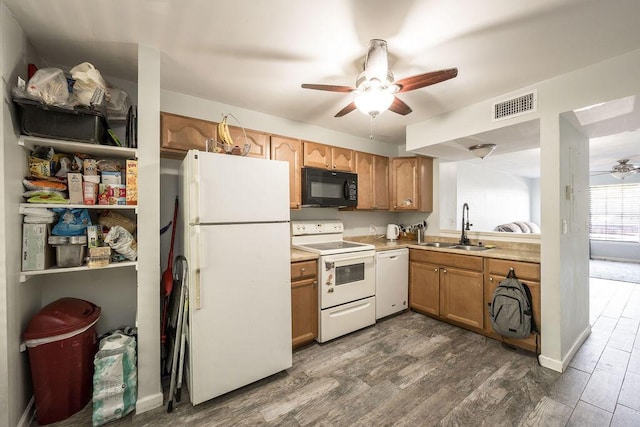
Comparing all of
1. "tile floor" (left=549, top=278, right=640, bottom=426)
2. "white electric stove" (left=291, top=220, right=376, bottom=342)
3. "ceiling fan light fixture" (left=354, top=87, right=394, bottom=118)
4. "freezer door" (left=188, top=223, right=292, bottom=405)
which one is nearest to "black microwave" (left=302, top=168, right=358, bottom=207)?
"white electric stove" (left=291, top=220, right=376, bottom=342)

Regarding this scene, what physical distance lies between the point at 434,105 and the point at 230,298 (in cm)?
255

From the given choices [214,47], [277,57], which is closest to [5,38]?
[214,47]

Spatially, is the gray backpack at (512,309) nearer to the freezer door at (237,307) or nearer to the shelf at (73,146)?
the freezer door at (237,307)

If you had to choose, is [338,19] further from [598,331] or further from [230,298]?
[598,331]

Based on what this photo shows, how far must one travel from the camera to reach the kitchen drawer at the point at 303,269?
237 cm

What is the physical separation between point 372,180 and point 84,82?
9.52 feet

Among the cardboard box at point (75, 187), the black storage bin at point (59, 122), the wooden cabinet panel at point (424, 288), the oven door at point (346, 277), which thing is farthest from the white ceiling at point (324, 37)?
the wooden cabinet panel at point (424, 288)

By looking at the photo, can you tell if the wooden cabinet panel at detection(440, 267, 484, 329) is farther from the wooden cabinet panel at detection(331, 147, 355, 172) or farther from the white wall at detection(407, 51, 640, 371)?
the wooden cabinet panel at detection(331, 147, 355, 172)

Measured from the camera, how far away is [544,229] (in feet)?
7.11

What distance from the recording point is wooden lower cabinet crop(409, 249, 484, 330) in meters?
2.70

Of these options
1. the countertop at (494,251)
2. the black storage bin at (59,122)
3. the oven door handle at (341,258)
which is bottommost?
the oven door handle at (341,258)

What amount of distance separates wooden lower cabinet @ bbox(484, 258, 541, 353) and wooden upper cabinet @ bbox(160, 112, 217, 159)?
9.65 feet

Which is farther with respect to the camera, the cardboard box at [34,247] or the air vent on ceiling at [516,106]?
the air vent on ceiling at [516,106]

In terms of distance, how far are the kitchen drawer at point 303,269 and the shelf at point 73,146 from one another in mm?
1483
